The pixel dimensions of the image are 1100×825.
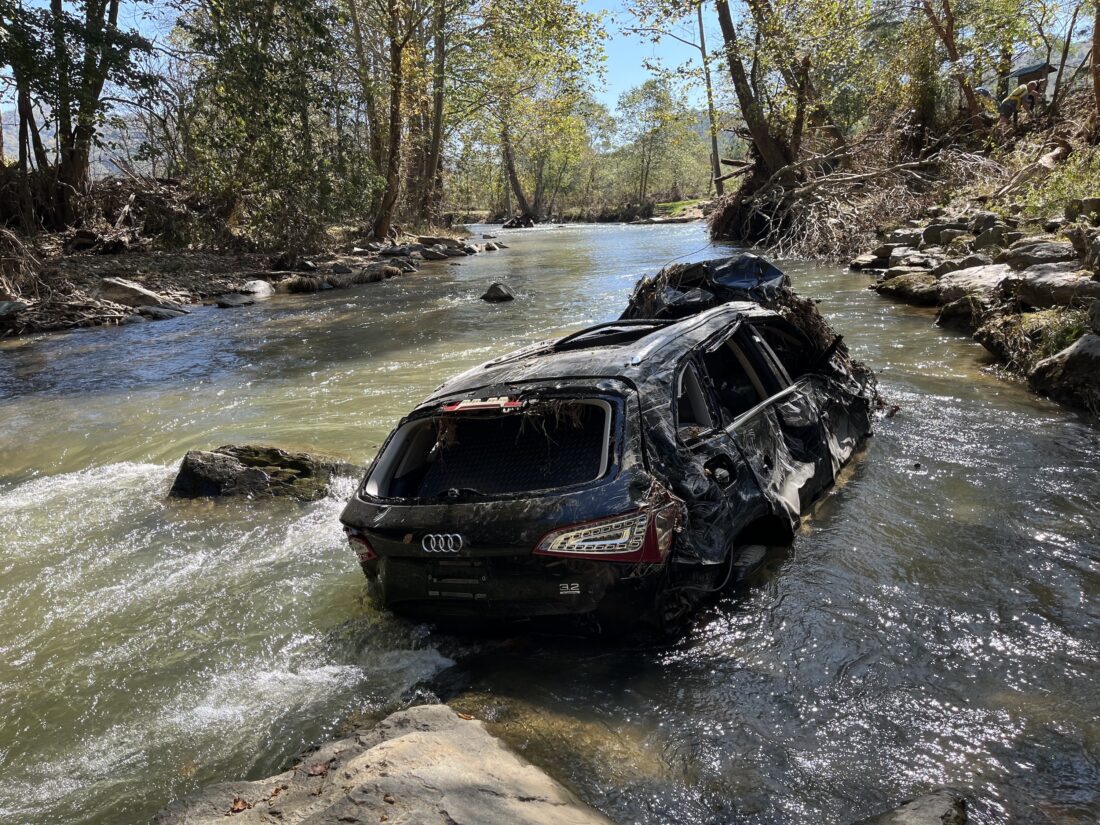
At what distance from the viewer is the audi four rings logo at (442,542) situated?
11.7 ft

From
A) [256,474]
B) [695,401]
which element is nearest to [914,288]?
[695,401]

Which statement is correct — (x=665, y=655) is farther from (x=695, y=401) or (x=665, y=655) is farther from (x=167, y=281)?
(x=167, y=281)

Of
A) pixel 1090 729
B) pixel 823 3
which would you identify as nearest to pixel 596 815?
pixel 1090 729

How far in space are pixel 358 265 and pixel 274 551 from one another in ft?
69.5

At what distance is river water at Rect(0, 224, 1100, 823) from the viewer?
3.04 m

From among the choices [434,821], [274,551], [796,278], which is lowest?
[274,551]

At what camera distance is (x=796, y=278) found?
57.8ft

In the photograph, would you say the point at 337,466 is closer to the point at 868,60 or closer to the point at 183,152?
the point at 183,152

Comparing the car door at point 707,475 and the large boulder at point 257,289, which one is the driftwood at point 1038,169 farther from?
the large boulder at point 257,289

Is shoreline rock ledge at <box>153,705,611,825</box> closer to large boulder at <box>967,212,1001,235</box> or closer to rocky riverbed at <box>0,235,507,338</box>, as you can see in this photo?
large boulder at <box>967,212,1001,235</box>

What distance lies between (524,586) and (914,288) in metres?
12.2

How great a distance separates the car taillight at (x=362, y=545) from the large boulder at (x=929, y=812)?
8.21 feet

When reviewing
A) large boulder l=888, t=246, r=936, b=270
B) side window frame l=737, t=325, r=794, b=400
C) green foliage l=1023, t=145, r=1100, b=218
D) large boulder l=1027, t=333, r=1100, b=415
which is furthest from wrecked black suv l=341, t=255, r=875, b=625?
large boulder l=888, t=246, r=936, b=270

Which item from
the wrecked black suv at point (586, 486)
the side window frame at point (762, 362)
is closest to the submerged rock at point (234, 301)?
the wrecked black suv at point (586, 486)
